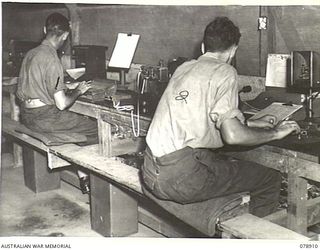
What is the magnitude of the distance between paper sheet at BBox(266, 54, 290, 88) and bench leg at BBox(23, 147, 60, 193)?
1892 mm

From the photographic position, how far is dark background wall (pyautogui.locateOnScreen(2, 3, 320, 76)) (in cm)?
308

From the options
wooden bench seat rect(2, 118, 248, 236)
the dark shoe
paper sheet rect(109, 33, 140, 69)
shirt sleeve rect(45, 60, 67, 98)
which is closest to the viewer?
wooden bench seat rect(2, 118, 248, 236)

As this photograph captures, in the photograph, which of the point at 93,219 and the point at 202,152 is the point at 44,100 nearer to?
the point at 93,219

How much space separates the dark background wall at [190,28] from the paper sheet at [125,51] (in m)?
0.32

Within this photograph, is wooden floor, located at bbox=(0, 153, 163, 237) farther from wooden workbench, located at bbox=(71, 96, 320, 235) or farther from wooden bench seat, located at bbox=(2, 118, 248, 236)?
wooden workbench, located at bbox=(71, 96, 320, 235)

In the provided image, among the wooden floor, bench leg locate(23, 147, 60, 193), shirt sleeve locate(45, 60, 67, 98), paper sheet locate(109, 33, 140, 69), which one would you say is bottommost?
the wooden floor

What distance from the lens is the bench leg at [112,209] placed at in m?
2.79

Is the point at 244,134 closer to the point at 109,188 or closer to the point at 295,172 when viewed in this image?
the point at 295,172

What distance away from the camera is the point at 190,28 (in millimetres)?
3797

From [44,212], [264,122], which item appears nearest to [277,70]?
[264,122]

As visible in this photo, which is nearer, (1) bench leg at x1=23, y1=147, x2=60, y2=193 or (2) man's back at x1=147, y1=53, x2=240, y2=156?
(2) man's back at x1=147, y1=53, x2=240, y2=156

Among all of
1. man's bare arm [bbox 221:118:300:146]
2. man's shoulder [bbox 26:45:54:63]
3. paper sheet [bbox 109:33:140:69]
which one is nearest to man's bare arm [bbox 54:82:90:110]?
man's shoulder [bbox 26:45:54:63]

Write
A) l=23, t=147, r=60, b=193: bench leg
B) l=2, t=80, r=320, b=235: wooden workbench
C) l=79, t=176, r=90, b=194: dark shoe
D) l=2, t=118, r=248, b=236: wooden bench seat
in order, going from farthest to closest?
l=23, t=147, r=60, b=193: bench leg, l=79, t=176, r=90, b=194: dark shoe, l=2, t=118, r=248, b=236: wooden bench seat, l=2, t=80, r=320, b=235: wooden workbench

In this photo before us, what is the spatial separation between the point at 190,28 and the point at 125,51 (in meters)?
0.60
